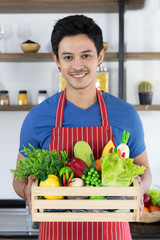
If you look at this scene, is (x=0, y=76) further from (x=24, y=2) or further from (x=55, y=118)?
(x=55, y=118)

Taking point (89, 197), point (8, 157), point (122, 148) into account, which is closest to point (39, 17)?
point (8, 157)

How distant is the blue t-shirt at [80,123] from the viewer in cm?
139

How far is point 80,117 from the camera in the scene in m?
1.39

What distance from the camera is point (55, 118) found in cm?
140

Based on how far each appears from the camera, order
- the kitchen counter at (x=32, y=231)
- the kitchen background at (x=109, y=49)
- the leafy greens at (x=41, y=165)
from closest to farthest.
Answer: the leafy greens at (x=41, y=165)
the kitchen counter at (x=32, y=231)
the kitchen background at (x=109, y=49)

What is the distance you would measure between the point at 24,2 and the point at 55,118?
148 cm

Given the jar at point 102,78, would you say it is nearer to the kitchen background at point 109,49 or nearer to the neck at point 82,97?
the kitchen background at point 109,49

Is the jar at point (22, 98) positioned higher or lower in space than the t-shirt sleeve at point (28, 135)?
higher

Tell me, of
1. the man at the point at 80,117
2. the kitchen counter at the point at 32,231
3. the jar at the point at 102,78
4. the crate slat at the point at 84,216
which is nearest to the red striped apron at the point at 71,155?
the man at the point at 80,117

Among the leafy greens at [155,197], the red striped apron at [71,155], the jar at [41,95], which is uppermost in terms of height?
the jar at [41,95]

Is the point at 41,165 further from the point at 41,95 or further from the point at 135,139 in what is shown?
the point at 41,95

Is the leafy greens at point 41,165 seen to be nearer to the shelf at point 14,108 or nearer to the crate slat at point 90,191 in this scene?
the crate slat at point 90,191

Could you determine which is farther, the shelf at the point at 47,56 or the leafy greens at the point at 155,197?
the shelf at the point at 47,56

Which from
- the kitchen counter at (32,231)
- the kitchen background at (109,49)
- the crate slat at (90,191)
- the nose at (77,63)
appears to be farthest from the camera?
the kitchen background at (109,49)
